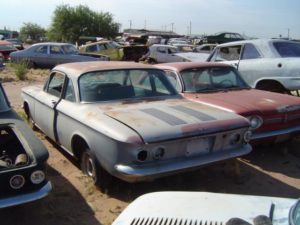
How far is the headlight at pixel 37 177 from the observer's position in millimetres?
3627

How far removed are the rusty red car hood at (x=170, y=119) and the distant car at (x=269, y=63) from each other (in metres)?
3.84

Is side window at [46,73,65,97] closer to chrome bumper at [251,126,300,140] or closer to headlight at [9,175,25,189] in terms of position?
headlight at [9,175,25,189]

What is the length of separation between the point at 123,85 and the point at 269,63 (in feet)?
14.2

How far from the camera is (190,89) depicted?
6.51m

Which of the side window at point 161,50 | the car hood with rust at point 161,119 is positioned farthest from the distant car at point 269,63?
the side window at point 161,50

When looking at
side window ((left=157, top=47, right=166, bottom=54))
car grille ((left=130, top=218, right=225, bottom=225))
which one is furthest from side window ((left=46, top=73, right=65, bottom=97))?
side window ((left=157, top=47, right=166, bottom=54))

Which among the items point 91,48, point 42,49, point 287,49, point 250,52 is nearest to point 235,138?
point 287,49

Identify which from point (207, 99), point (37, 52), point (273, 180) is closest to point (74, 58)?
point (37, 52)

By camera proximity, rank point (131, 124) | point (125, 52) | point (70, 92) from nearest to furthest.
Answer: point (131, 124) < point (70, 92) < point (125, 52)

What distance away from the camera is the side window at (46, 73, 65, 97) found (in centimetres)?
581

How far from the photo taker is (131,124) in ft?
13.8

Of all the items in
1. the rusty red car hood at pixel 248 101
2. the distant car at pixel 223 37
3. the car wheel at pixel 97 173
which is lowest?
the car wheel at pixel 97 173

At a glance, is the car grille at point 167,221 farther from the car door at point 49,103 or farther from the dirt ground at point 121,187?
the car door at point 49,103

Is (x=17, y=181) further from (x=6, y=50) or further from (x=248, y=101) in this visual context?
(x=6, y=50)
